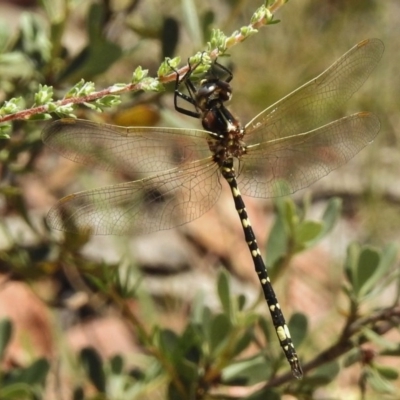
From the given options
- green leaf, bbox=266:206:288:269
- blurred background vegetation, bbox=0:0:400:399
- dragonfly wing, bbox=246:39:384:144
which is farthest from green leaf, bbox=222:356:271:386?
dragonfly wing, bbox=246:39:384:144

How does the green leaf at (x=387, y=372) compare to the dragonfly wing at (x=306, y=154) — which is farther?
the dragonfly wing at (x=306, y=154)

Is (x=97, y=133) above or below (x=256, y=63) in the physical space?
below

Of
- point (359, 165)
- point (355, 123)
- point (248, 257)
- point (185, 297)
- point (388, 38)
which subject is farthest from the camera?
point (388, 38)

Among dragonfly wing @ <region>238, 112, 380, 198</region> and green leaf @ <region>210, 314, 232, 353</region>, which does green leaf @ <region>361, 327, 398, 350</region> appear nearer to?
green leaf @ <region>210, 314, 232, 353</region>

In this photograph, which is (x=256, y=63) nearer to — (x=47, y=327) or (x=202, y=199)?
(x=47, y=327)

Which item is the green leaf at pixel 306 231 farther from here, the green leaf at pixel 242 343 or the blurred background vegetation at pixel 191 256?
the green leaf at pixel 242 343

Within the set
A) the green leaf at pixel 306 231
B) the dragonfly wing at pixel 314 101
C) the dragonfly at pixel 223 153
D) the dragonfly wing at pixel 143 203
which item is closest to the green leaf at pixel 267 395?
the dragonfly at pixel 223 153

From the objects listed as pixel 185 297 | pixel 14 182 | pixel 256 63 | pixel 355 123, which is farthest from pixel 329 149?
pixel 256 63
